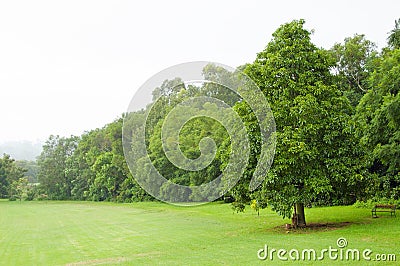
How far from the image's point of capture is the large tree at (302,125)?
57.9 ft

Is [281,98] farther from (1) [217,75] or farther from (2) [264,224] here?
(1) [217,75]

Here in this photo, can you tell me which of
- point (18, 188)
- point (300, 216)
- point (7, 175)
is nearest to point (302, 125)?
point (300, 216)

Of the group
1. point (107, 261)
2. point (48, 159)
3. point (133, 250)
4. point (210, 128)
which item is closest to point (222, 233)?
point (133, 250)

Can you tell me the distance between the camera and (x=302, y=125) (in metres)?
18.1

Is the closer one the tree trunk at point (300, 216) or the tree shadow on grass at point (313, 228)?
the tree shadow on grass at point (313, 228)

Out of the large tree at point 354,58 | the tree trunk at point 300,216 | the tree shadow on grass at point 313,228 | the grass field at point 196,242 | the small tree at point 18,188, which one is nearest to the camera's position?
the grass field at point 196,242

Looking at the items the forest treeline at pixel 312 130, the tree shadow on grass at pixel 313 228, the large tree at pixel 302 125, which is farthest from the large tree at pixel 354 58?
the tree shadow on grass at pixel 313 228

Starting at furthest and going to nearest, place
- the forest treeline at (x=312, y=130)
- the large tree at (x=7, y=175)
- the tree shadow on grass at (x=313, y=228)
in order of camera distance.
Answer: the large tree at (x=7, y=175) → the tree shadow on grass at (x=313, y=228) → the forest treeline at (x=312, y=130)

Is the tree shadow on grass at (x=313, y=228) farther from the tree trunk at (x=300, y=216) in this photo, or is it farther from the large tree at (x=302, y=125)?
the large tree at (x=302, y=125)

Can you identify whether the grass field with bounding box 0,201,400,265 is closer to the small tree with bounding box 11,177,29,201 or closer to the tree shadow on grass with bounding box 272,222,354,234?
the tree shadow on grass with bounding box 272,222,354,234

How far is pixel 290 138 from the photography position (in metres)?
17.8

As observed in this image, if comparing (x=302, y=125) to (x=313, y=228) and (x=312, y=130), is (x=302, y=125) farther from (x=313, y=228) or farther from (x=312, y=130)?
(x=313, y=228)

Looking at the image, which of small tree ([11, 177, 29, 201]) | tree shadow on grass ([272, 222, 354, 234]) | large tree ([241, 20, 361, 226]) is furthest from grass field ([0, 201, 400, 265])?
small tree ([11, 177, 29, 201])

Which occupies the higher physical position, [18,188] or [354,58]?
[354,58]
